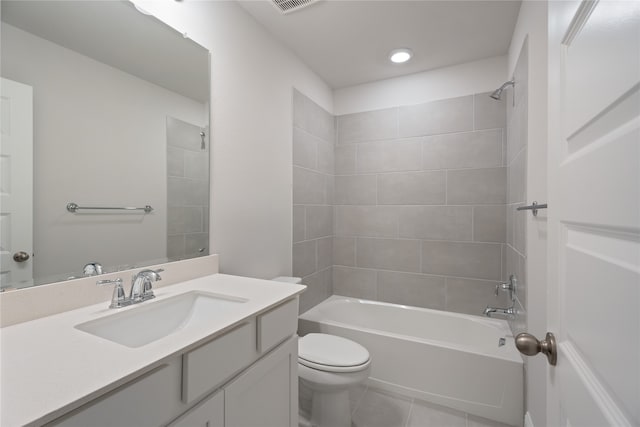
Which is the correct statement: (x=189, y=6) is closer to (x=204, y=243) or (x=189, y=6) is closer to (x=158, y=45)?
(x=158, y=45)

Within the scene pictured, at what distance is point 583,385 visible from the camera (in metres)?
0.47

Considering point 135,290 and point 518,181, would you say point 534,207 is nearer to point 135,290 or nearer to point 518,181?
point 518,181

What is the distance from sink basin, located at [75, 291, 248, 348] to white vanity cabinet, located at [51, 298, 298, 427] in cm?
13

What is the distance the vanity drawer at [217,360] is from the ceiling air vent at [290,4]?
1.77 metres

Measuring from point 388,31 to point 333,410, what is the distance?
2.43 meters

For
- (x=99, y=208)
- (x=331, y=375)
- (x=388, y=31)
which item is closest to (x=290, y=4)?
(x=388, y=31)

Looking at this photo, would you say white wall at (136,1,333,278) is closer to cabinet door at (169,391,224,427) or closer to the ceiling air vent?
the ceiling air vent

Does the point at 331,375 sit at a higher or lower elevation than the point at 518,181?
lower

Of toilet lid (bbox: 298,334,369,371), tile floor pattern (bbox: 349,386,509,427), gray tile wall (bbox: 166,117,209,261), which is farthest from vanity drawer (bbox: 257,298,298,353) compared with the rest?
tile floor pattern (bbox: 349,386,509,427)

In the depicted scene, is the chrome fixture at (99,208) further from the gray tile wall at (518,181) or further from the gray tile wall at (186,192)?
the gray tile wall at (518,181)

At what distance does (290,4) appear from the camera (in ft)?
5.63

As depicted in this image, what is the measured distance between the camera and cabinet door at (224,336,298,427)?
92 centimetres

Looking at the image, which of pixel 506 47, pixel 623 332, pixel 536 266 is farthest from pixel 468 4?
pixel 623 332

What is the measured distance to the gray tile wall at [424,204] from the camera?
7.66ft
